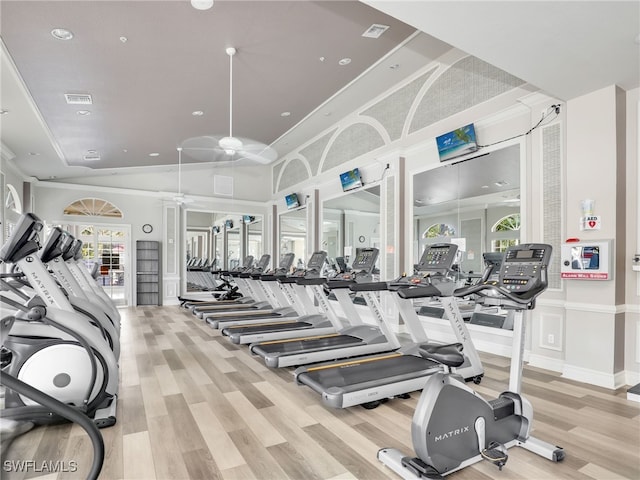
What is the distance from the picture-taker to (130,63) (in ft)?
14.4

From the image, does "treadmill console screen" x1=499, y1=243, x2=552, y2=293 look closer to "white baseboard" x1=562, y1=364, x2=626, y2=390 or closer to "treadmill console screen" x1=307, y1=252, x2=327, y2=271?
"white baseboard" x1=562, y1=364, x2=626, y2=390

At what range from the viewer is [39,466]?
2223 millimetres

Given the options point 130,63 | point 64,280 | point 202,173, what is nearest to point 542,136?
point 130,63

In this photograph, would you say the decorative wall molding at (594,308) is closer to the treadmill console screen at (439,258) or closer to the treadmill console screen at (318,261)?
the treadmill console screen at (439,258)

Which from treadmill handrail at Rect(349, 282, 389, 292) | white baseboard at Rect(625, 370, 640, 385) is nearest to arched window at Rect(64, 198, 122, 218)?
treadmill handrail at Rect(349, 282, 389, 292)

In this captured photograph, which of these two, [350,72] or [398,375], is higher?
[350,72]

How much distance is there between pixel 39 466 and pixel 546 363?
456cm

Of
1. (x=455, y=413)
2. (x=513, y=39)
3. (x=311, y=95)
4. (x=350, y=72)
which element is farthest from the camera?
(x=311, y=95)

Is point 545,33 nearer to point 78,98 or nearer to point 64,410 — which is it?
point 64,410

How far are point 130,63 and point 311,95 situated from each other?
8.94ft

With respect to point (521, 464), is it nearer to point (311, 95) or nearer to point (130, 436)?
point (130, 436)

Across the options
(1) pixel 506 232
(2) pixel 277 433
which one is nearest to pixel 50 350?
(2) pixel 277 433

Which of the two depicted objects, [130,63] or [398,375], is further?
[130,63]

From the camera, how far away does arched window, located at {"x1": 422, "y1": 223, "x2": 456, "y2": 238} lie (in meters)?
5.61
